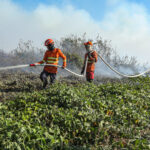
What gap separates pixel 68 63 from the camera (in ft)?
53.6

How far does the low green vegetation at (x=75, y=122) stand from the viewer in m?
3.65

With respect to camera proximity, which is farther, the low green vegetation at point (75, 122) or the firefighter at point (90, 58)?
the firefighter at point (90, 58)

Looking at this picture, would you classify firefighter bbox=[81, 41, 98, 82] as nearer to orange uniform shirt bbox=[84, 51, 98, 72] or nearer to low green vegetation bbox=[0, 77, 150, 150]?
orange uniform shirt bbox=[84, 51, 98, 72]

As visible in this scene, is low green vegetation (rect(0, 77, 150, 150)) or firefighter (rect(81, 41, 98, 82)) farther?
firefighter (rect(81, 41, 98, 82))

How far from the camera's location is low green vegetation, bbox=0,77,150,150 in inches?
144

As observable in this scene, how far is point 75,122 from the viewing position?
175 inches

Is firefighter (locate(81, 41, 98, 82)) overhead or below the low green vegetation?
overhead

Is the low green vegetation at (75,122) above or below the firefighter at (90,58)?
below

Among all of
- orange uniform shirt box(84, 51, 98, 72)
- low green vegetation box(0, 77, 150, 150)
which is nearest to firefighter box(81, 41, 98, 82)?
orange uniform shirt box(84, 51, 98, 72)

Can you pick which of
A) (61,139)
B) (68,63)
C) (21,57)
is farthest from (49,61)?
(21,57)

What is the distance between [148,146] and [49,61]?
205 inches

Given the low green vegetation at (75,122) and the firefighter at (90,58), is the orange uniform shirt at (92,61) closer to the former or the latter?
the firefighter at (90,58)

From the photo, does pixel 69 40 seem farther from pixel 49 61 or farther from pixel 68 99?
pixel 68 99

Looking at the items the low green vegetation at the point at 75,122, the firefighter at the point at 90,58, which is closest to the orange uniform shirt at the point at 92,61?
the firefighter at the point at 90,58
